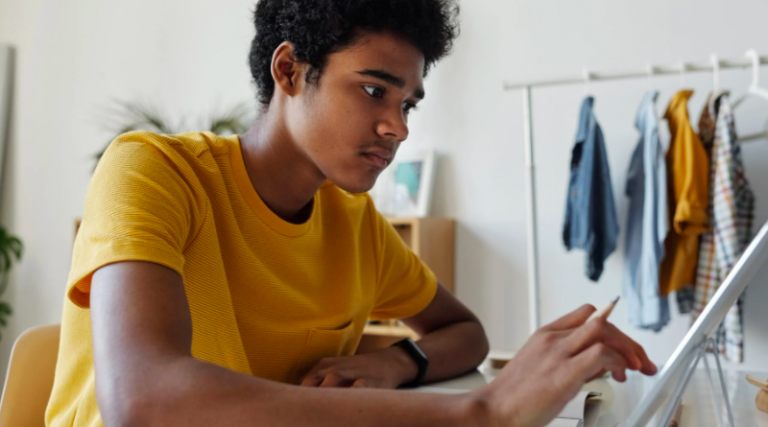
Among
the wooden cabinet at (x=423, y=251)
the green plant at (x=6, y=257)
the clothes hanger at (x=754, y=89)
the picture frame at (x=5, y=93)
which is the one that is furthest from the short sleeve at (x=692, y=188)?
the picture frame at (x=5, y=93)

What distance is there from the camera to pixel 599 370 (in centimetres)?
61

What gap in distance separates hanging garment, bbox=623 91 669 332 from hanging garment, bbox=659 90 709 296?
0.04m

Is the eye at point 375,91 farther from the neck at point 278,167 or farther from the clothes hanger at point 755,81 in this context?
the clothes hanger at point 755,81

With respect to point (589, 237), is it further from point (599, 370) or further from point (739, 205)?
point (599, 370)

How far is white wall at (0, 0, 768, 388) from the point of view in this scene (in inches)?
99.0

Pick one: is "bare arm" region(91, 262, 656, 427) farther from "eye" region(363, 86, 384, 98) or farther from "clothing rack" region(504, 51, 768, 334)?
"clothing rack" region(504, 51, 768, 334)

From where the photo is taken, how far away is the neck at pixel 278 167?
1.09m

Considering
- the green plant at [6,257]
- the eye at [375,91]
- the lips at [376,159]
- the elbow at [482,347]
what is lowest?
the green plant at [6,257]

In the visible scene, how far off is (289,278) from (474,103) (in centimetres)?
198

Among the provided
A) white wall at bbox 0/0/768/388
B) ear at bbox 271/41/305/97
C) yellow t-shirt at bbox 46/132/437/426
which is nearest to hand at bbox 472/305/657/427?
yellow t-shirt at bbox 46/132/437/426

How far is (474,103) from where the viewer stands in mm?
2912

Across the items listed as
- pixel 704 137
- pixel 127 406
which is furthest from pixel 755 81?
pixel 127 406

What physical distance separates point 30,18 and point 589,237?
3475 millimetres

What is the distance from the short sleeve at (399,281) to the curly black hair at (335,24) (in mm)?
356
